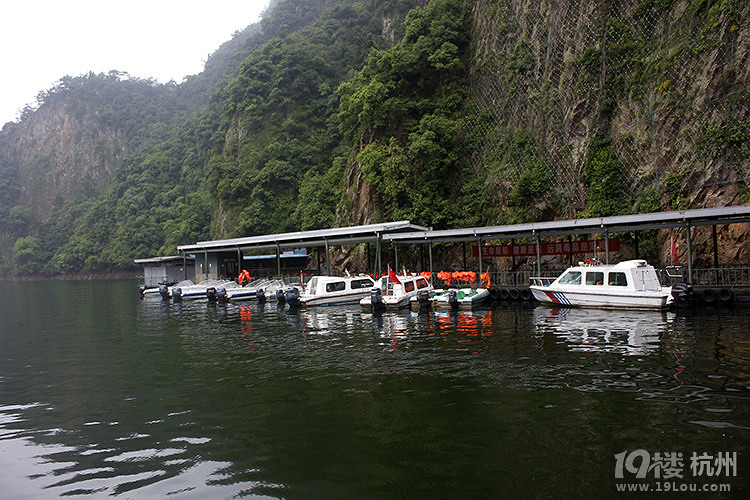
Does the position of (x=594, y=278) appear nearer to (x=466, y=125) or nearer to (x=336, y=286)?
(x=336, y=286)

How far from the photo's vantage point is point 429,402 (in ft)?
34.4

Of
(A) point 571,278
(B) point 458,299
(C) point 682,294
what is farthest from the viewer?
(B) point 458,299

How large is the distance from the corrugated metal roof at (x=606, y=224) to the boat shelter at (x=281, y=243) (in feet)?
6.40

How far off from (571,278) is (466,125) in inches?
1063

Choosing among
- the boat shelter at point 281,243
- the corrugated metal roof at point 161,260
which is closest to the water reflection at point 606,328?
the boat shelter at point 281,243

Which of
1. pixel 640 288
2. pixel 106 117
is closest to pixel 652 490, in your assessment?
pixel 640 288

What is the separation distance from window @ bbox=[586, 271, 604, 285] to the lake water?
450 cm

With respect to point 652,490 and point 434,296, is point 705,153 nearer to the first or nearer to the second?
point 434,296

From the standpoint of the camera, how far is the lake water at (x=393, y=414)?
720 centimetres

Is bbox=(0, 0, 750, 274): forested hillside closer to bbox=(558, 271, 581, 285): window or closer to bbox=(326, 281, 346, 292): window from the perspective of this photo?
bbox=(558, 271, 581, 285): window

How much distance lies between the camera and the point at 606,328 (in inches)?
720

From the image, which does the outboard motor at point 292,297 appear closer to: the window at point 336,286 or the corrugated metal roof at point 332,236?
the window at point 336,286

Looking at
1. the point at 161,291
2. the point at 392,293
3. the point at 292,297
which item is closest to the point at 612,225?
the point at 392,293

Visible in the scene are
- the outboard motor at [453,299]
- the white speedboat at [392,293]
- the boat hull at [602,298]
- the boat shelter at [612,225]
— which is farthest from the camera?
the white speedboat at [392,293]
